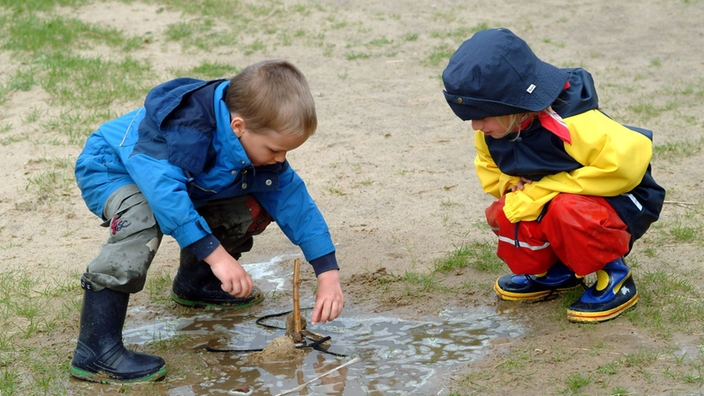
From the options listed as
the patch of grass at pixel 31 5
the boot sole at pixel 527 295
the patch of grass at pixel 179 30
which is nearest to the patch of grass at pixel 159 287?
the boot sole at pixel 527 295

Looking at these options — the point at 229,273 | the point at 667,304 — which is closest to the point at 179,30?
the point at 229,273

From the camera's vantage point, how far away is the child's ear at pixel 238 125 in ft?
9.36

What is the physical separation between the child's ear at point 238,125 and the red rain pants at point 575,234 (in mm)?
1243

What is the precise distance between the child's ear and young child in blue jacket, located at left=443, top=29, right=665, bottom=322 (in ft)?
2.83

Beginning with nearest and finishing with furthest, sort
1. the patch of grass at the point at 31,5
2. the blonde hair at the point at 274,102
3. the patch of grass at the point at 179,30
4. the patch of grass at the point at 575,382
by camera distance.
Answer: the patch of grass at the point at 575,382 → the blonde hair at the point at 274,102 → the patch of grass at the point at 179,30 → the patch of grass at the point at 31,5

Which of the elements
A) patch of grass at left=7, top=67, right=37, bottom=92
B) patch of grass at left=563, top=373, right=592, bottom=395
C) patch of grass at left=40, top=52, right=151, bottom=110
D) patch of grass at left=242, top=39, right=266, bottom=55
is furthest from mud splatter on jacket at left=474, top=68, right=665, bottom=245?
patch of grass at left=242, top=39, right=266, bottom=55

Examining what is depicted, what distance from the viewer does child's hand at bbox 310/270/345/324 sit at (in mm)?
2922

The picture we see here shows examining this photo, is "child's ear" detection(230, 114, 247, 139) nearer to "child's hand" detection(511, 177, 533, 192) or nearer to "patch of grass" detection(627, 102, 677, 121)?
"child's hand" detection(511, 177, 533, 192)

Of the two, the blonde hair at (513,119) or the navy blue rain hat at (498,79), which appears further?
the blonde hair at (513,119)

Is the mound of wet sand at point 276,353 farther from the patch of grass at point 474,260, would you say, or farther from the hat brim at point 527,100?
the hat brim at point 527,100

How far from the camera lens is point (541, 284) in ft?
11.3

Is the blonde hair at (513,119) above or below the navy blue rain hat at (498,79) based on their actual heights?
below

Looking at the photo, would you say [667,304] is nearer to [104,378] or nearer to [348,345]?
[348,345]

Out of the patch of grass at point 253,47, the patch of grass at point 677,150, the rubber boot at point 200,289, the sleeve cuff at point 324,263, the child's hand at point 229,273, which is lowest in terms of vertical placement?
the rubber boot at point 200,289
